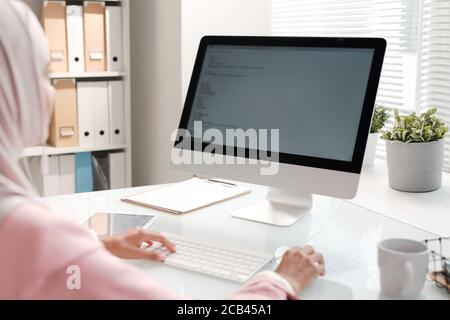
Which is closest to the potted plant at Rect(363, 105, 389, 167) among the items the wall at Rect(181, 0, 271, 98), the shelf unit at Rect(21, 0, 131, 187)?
the wall at Rect(181, 0, 271, 98)

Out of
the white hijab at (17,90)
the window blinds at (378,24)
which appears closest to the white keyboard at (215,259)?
the white hijab at (17,90)

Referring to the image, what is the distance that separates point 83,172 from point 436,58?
161cm

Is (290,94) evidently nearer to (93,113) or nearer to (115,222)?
(115,222)

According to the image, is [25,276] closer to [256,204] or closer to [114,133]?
[256,204]

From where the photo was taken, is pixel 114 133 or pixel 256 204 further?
pixel 114 133

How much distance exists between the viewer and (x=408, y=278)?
108 centimetres

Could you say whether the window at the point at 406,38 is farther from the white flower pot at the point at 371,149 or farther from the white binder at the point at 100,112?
the white binder at the point at 100,112

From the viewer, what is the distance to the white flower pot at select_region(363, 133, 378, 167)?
6.93 ft

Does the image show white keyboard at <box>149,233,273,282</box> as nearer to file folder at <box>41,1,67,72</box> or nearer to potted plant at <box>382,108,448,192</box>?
potted plant at <box>382,108,448,192</box>
